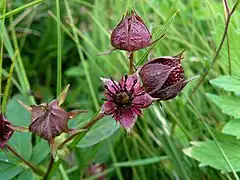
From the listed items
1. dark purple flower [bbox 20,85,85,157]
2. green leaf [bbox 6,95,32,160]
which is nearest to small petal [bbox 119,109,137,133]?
dark purple flower [bbox 20,85,85,157]

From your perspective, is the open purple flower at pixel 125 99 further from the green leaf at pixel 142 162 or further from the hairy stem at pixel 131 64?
the green leaf at pixel 142 162

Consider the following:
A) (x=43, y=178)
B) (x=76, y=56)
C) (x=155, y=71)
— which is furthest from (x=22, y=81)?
(x=76, y=56)

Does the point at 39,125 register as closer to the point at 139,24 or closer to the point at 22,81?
Answer: the point at 139,24

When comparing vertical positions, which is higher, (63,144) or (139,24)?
(139,24)

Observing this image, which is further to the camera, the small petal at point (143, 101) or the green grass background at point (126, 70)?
the green grass background at point (126, 70)

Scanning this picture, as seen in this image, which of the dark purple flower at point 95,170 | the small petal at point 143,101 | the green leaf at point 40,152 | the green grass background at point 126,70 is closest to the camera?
the small petal at point 143,101

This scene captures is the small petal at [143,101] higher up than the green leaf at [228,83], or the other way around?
the small petal at [143,101]

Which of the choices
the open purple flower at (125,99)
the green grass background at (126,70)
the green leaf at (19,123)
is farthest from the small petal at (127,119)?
the green leaf at (19,123)
